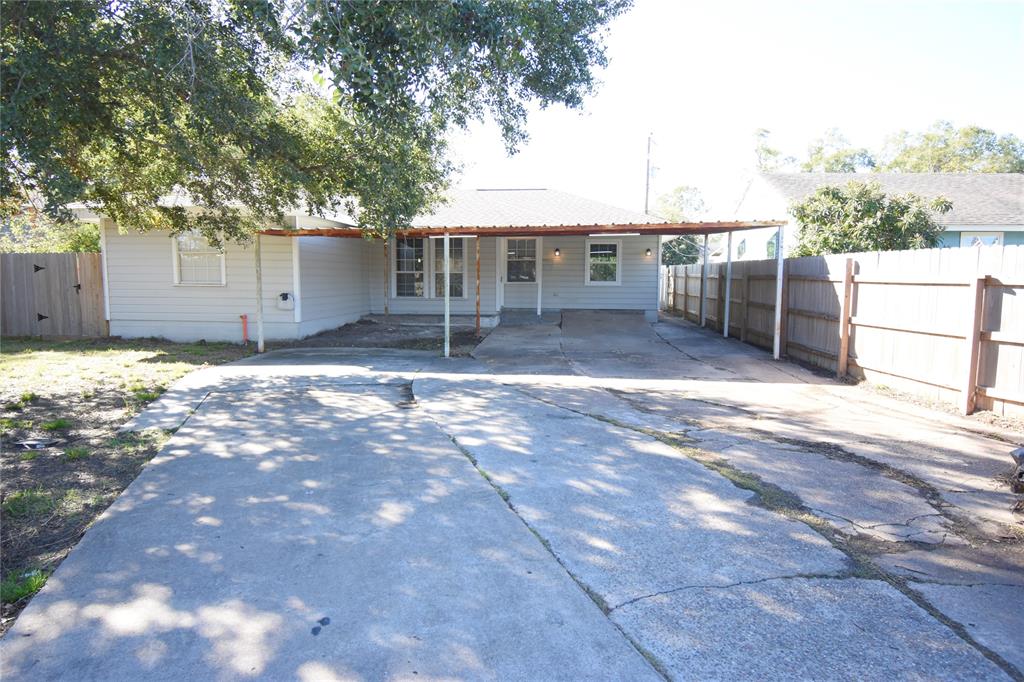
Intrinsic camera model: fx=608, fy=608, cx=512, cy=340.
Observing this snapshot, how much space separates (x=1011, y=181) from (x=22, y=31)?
2752 centimetres

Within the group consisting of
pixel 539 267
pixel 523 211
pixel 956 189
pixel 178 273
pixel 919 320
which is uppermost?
pixel 956 189

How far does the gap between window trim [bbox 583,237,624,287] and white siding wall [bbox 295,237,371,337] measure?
6.22m

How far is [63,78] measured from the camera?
236 inches

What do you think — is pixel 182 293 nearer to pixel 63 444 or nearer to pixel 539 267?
pixel 63 444

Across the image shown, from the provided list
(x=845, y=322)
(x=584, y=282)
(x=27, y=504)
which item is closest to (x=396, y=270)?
(x=584, y=282)

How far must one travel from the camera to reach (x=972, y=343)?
22.4ft

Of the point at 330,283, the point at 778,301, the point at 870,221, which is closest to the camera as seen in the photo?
the point at 778,301

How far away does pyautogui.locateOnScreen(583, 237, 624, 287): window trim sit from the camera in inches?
663

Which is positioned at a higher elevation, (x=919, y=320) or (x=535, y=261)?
(x=535, y=261)

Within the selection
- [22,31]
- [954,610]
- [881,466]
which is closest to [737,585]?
[954,610]

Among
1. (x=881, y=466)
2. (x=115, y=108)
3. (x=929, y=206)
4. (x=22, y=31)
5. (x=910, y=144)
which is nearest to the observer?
(x=881, y=466)

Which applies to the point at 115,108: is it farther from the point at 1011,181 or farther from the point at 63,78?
the point at 1011,181

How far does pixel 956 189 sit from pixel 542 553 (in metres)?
23.7

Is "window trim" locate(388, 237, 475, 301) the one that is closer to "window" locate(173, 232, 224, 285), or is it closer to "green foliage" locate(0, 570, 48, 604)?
"window" locate(173, 232, 224, 285)
